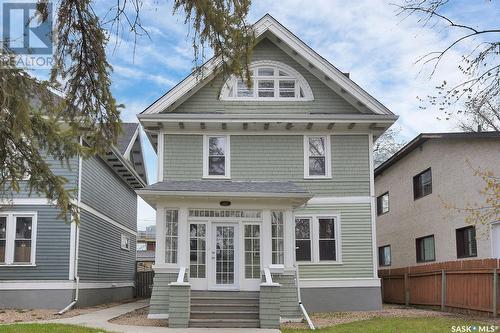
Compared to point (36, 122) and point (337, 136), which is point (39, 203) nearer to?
point (36, 122)

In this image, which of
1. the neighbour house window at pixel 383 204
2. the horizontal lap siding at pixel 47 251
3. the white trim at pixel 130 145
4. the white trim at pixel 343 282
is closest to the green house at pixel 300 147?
the white trim at pixel 343 282

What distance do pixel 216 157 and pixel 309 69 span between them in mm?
4119

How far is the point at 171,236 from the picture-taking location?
14.4m

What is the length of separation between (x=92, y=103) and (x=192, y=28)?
2457mm

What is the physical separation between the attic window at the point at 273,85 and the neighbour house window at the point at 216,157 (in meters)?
1.51

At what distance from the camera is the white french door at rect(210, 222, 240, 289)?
1460cm

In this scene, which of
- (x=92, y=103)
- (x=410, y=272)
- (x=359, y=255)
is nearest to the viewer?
(x=92, y=103)

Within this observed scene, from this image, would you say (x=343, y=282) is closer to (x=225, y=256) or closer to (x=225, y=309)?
(x=225, y=256)

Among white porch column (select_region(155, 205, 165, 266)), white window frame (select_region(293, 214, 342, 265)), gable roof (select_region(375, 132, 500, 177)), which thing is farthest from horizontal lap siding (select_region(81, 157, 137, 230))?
gable roof (select_region(375, 132, 500, 177))

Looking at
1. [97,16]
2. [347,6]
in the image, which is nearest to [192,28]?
[97,16]

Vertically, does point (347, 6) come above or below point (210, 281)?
above

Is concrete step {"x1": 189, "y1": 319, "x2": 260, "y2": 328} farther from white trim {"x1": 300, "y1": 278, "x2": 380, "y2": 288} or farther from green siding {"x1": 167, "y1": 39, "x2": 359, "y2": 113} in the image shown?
green siding {"x1": 167, "y1": 39, "x2": 359, "y2": 113}

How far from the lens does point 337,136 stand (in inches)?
681

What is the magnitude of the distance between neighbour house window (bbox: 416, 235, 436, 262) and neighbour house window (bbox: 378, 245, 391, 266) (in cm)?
365
